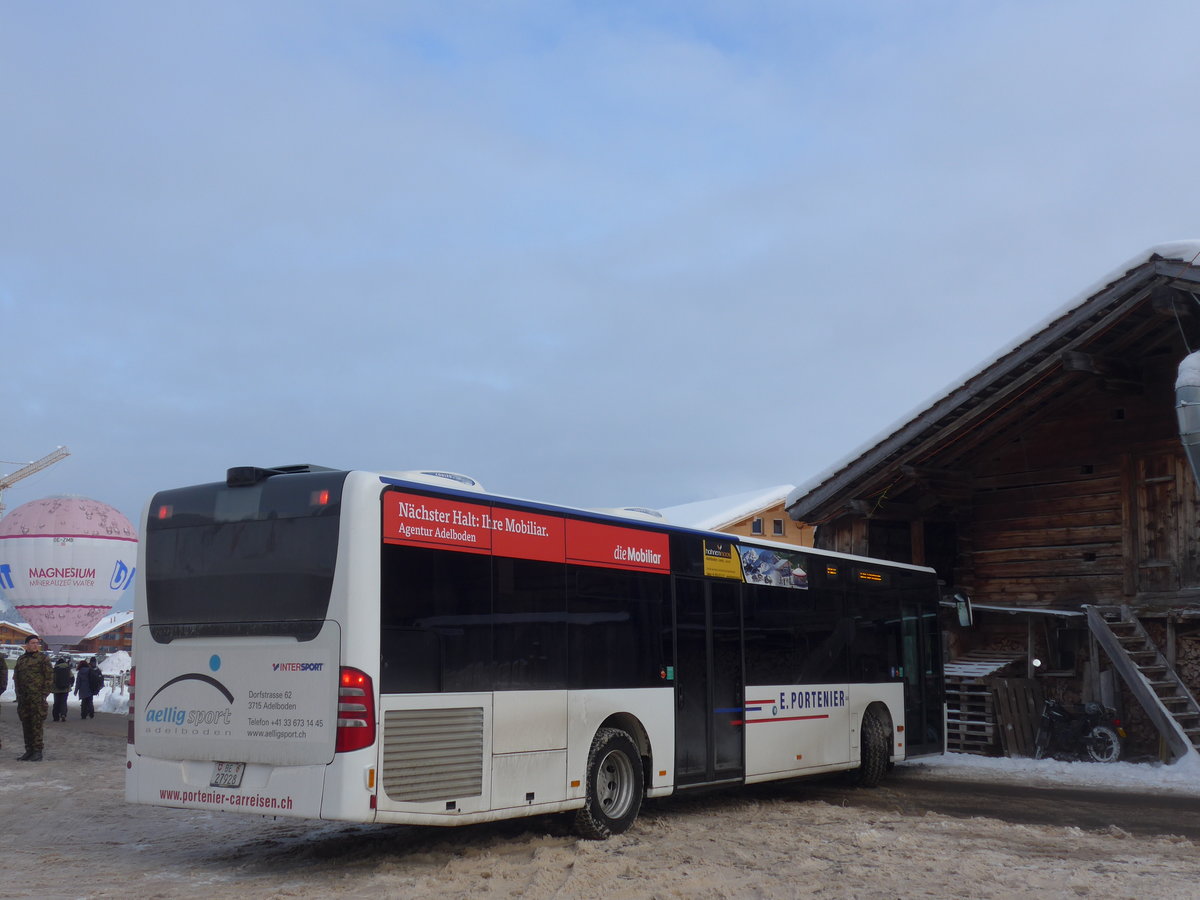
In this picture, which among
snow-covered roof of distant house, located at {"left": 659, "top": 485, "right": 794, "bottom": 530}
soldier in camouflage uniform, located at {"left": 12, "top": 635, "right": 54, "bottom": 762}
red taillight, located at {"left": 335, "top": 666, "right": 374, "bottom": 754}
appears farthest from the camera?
snow-covered roof of distant house, located at {"left": 659, "top": 485, "right": 794, "bottom": 530}

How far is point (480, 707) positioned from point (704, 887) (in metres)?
2.10

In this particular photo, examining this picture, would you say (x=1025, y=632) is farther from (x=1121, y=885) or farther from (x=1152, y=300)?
(x=1121, y=885)

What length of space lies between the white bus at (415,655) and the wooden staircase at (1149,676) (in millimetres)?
8004

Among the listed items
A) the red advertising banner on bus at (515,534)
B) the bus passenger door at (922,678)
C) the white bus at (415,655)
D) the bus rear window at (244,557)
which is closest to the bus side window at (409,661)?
the white bus at (415,655)

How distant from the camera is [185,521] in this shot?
9258 mm

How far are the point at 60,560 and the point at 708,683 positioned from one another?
201 ft

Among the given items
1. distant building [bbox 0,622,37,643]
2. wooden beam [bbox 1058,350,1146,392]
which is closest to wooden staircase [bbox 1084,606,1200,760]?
wooden beam [bbox 1058,350,1146,392]

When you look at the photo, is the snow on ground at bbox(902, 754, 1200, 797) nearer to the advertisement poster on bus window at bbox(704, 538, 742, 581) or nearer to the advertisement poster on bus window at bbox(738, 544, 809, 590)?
the advertisement poster on bus window at bbox(738, 544, 809, 590)

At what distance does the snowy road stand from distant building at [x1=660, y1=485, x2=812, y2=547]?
35.0 m

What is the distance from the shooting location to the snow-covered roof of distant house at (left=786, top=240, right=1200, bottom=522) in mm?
16188

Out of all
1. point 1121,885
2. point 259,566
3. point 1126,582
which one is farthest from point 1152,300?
point 259,566

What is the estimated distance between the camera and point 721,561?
12.2 m

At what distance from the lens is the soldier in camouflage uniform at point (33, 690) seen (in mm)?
17234

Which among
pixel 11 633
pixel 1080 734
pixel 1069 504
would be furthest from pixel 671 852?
pixel 11 633
